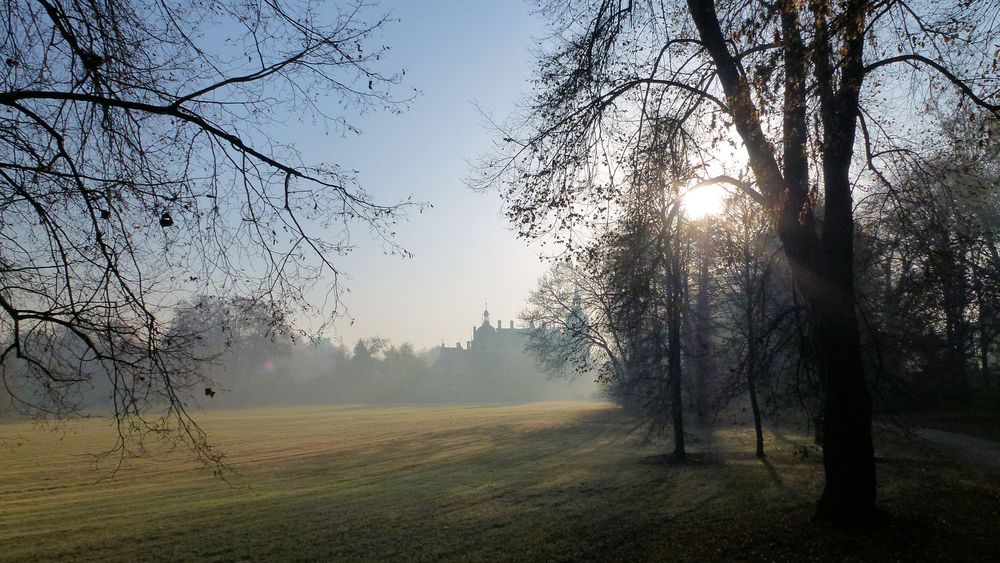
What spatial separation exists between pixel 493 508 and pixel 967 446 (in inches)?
663

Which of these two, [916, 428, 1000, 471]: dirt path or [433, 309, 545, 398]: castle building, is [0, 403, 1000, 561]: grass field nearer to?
[916, 428, 1000, 471]: dirt path

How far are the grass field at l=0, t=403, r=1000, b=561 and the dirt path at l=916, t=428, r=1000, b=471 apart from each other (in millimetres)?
1010

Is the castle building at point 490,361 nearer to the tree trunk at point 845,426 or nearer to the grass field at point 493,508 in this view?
the grass field at point 493,508

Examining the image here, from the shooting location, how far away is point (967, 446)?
785 inches

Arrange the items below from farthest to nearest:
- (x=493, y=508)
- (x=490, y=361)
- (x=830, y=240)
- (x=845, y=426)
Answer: (x=490, y=361), (x=493, y=508), (x=830, y=240), (x=845, y=426)

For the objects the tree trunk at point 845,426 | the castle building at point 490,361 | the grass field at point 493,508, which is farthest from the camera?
the castle building at point 490,361

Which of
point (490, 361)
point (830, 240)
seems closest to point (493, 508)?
point (830, 240)

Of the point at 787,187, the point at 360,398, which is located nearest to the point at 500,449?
the point at 787,187

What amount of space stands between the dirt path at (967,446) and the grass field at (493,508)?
3.31ft

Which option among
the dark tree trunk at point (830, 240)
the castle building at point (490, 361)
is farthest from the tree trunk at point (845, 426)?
the castle building at point (490, 361)

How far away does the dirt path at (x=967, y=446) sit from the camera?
653 inches

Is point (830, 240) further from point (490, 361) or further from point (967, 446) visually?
point (490, 361)

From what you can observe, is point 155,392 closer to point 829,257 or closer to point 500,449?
point 829,257

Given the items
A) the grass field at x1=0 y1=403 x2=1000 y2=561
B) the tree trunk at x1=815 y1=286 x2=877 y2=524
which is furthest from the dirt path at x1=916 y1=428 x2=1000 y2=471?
the tree trunk at x1=815 y1=286 x2=877 y2=524
